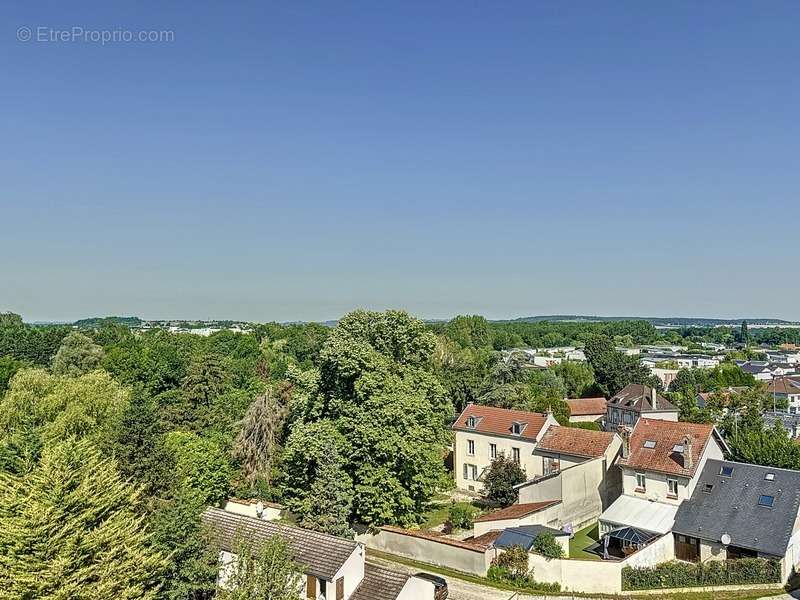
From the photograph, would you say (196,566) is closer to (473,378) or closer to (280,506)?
(280,506)

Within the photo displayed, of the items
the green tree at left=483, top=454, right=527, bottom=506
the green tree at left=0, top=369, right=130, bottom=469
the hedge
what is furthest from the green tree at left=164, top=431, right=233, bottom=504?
the hedge

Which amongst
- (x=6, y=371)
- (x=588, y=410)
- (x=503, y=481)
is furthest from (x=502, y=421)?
(x=6, y=371)

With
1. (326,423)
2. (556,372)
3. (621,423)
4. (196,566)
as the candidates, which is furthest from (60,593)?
(556,372)

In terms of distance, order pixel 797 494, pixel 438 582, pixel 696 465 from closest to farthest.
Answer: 1. pixel 438 582
2. pixel 797 494
3. pixel 696 465

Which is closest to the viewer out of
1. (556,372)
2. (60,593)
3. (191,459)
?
(60,593)

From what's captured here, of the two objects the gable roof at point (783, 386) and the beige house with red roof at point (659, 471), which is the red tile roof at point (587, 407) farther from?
the beige house with red roof at point (659, 471)

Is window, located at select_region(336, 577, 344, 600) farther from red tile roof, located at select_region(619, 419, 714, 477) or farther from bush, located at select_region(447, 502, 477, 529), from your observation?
red tile roof, located at select_region(619, 419, 714, 477)

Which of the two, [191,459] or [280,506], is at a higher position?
[191,459]
